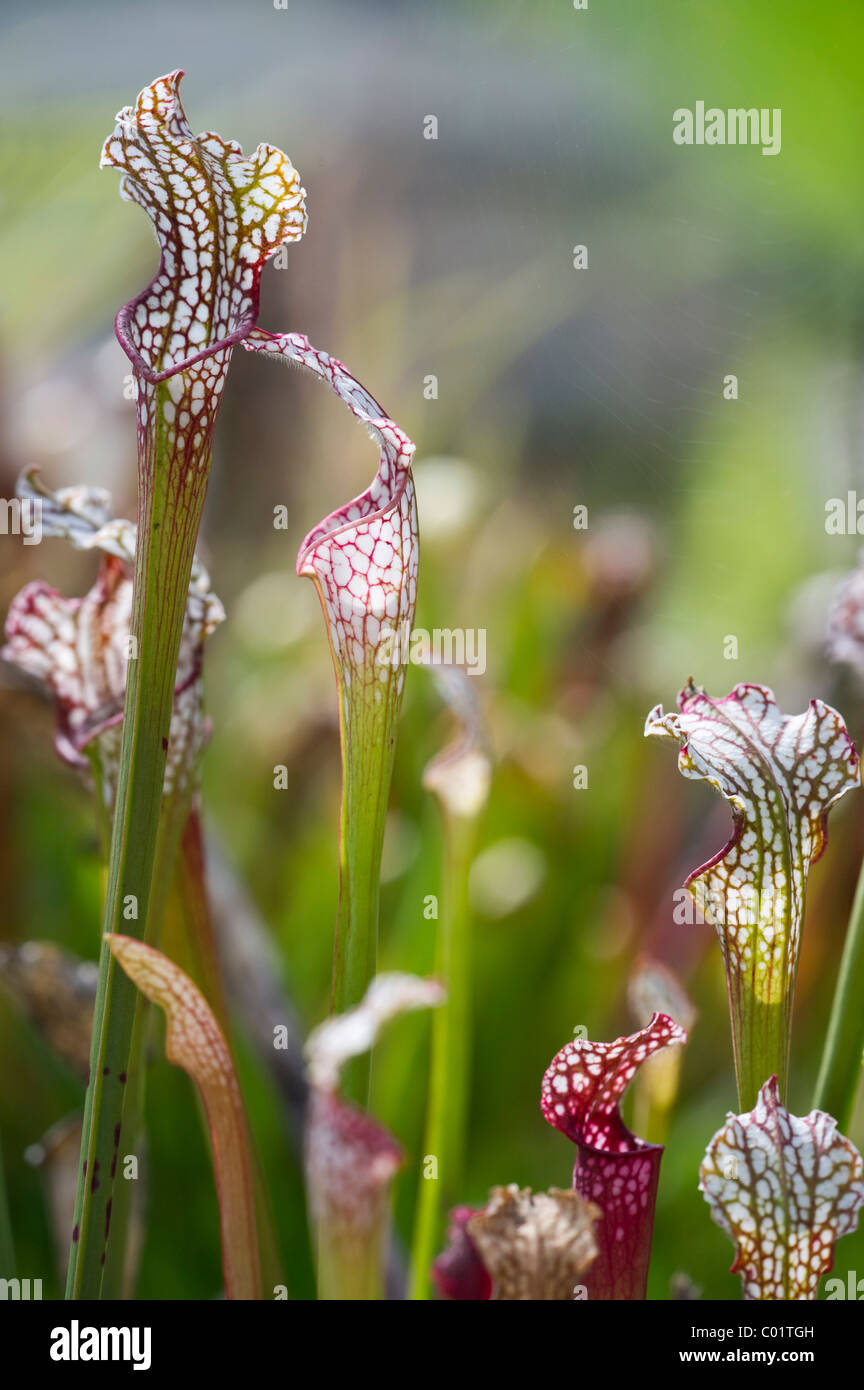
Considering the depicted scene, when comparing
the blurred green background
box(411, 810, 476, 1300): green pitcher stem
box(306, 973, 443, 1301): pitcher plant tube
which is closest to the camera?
box(306, 973, 443, 1301): pitcher plant tube

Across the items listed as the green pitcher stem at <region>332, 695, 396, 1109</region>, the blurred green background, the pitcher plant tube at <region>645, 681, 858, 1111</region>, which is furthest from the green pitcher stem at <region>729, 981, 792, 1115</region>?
the blurred green background

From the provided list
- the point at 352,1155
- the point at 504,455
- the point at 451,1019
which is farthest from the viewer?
the point at 504,455

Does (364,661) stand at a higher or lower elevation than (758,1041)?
higher

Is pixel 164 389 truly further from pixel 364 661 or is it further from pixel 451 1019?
pixel 451 1019

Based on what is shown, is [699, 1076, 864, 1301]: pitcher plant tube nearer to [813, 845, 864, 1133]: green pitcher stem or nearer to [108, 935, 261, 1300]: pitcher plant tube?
[813, 845, 864, 1133]: green pitcher stem

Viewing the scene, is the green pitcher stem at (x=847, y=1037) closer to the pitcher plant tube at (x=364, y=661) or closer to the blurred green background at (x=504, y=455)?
the pitcher plant tube at (x=364, y=661)

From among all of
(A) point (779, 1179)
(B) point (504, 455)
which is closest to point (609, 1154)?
(A) point (779, 1179)

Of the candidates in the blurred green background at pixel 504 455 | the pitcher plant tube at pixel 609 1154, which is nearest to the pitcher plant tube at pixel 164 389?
the pitcher plant tube at pixel 609 1154

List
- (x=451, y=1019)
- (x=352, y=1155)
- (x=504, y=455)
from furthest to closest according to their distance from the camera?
(x=504, y=455) → (x=451, y=1019) → (x=352, y=1155)
